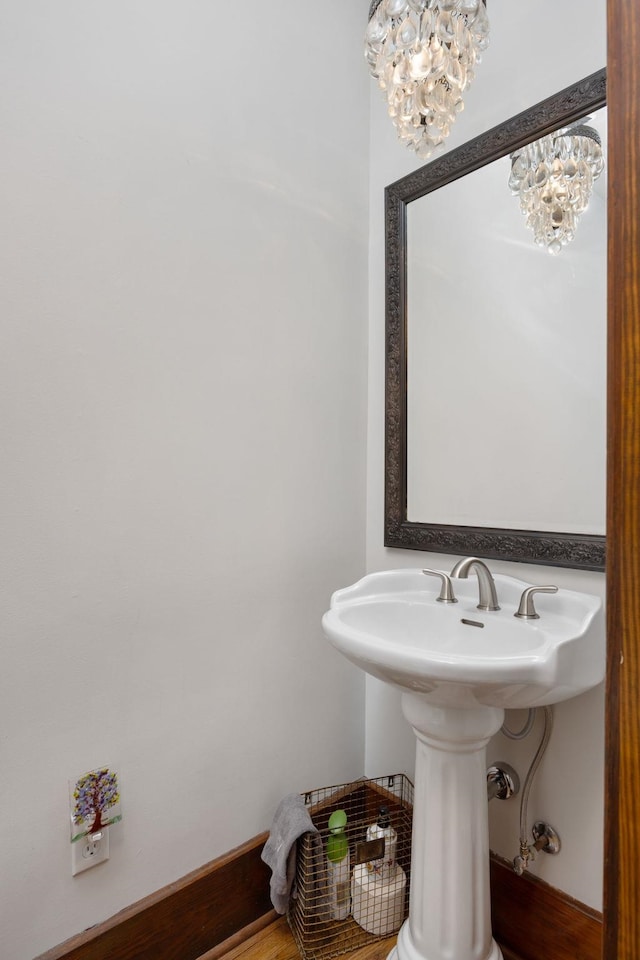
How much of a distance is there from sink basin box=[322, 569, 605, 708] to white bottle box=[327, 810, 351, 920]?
600mm

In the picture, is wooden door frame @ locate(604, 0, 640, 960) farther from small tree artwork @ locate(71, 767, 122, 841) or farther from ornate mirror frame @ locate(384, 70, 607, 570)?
small tree artwork @ locate(71, 767, 122, 841)

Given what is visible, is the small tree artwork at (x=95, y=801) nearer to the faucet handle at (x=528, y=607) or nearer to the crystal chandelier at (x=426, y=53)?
the faucet handle at (x=528, y=607)

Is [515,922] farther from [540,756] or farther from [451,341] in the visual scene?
[451,341]

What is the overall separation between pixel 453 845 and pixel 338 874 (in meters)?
0.39

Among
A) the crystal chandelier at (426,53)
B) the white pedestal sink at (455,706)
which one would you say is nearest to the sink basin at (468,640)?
the white pedestal sink at (455,706)

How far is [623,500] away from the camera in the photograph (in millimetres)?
398

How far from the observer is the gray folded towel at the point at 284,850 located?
123cm

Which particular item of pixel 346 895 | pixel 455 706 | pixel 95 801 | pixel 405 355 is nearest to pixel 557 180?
pixel 405 355

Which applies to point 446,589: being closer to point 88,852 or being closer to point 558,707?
point 558,707

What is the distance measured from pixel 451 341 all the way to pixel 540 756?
1074 mm

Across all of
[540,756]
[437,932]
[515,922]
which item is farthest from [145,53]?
[515,922]

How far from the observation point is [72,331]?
3.34 feet

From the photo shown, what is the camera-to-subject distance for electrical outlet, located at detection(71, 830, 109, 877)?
1.00 meters

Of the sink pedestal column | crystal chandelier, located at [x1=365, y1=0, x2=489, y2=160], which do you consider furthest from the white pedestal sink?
crystal chandelier, located at [x1=365, y1=0, x2=489, y2=160]
